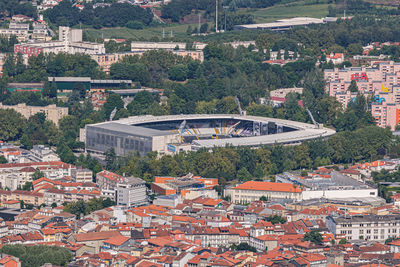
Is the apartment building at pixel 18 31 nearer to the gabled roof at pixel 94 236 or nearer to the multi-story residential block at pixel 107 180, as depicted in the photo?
the multi-story residential block at pixel 107 180

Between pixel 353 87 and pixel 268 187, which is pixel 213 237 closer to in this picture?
pixel 268 187

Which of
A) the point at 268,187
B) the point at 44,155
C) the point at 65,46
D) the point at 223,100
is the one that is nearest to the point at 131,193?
the point at 268,187

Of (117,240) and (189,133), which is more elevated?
(189,133)

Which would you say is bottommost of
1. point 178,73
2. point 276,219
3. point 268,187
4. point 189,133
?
point 276,219

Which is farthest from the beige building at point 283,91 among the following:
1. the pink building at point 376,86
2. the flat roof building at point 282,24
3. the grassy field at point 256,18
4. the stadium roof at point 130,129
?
the flat roof building at point 282,24

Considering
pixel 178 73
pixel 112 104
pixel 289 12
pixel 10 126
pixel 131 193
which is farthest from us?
pixel 289 12

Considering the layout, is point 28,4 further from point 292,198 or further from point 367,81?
point 292,198

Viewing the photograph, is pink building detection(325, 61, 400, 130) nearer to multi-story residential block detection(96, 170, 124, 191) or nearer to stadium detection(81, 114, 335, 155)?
stadium detection(81, 114, 335, 155)
